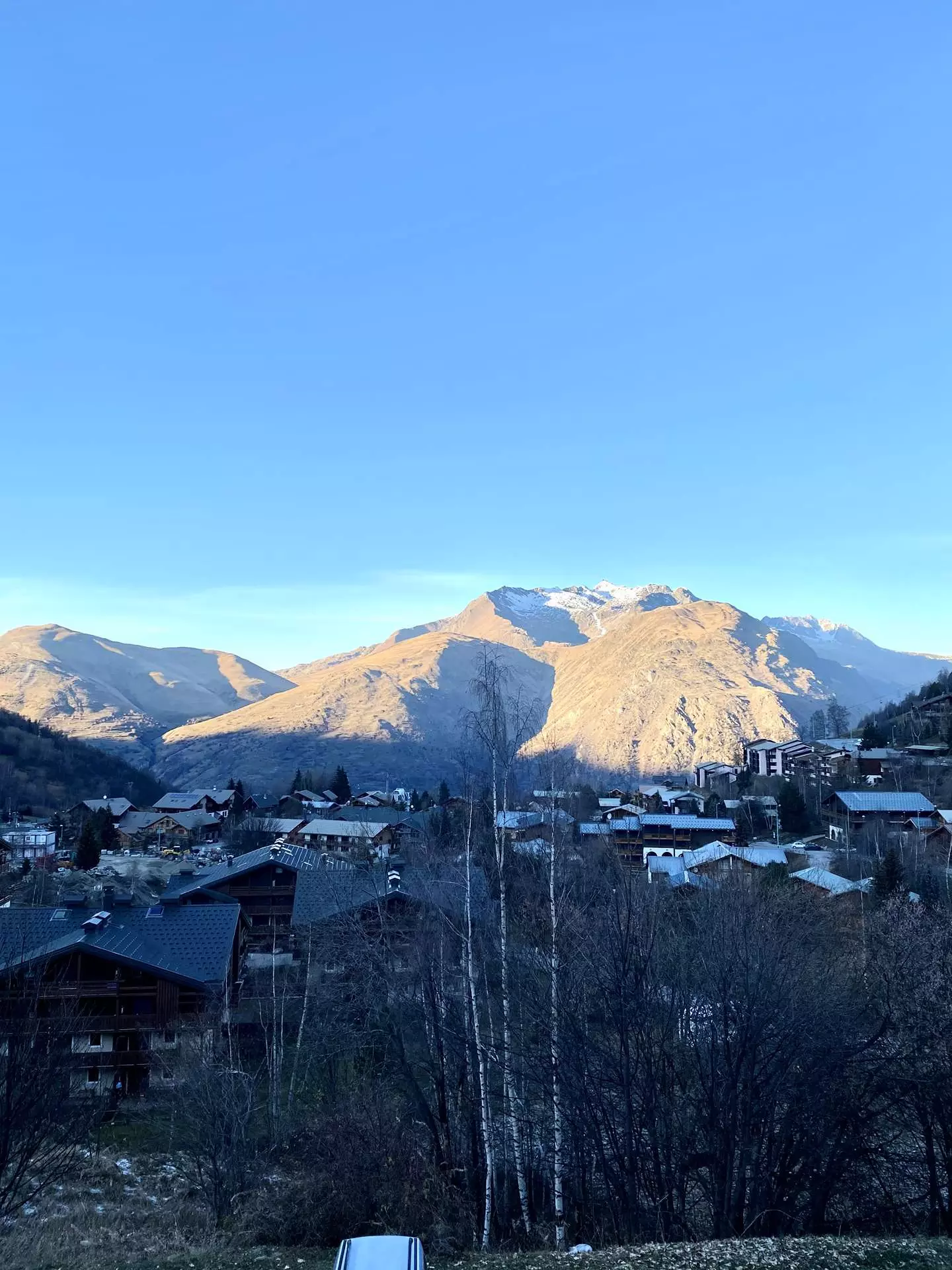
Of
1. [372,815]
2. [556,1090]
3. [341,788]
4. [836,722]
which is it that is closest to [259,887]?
[556,1090]

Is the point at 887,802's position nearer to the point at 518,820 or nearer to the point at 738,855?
the point at 738,855

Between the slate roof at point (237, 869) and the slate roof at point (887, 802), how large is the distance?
121ft

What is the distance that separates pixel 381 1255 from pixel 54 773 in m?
130

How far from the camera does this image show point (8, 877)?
2025 inches

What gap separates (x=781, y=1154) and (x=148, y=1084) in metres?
19.2

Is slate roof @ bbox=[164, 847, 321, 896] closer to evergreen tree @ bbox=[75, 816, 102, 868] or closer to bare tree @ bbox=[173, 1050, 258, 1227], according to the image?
evergreen tree @ bbox=[75, 816, 102, 868]

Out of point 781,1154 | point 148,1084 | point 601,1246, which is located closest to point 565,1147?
point 601,1246

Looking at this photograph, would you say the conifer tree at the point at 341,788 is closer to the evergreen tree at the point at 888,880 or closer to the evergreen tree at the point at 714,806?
the evergreen tree at the point at 714,806

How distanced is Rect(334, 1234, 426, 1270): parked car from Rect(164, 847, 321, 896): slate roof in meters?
33.0

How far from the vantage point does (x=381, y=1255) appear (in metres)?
9.61

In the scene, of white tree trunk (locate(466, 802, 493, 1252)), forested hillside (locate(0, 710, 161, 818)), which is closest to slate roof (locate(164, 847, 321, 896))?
white tree trunk (locate(466, 802, 493, 1252))

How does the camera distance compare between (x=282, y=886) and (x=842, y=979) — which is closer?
Answer: (x=842, y=979)

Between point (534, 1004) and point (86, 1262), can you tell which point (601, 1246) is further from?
point (86, 1262)

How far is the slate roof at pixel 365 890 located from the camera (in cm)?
2098
